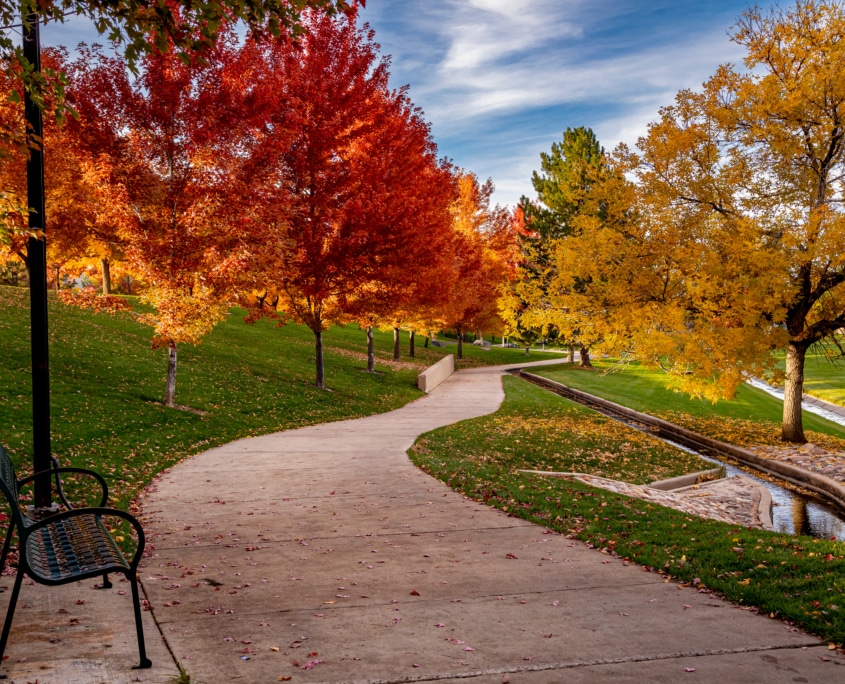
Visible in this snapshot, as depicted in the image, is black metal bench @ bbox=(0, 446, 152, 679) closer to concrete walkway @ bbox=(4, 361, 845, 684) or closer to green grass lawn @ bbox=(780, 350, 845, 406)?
concrete walkway @ bbox=(4, 361, 845, 684)

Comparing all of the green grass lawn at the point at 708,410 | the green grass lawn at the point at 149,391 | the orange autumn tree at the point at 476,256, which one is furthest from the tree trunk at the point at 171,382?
the orange autumn tree at the point at 476,256

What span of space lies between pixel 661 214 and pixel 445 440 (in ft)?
25.5

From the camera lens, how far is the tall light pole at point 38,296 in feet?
20.1

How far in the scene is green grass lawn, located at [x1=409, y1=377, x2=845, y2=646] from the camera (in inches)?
211

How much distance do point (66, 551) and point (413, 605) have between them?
237 centimetres

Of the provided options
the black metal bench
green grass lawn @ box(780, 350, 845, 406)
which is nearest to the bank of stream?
the black metal bench

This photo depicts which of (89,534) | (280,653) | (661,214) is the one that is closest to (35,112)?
(89,534)

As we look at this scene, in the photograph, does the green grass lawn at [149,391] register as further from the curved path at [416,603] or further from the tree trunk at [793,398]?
the tree trunk at [793,398]

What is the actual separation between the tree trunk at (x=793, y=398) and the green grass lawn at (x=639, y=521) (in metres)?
3.48

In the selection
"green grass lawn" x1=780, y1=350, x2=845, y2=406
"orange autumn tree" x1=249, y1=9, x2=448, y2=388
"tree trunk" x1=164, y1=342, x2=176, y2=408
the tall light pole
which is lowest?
"green grass lawn" x1=780, y1=350, x2=845, y2=406

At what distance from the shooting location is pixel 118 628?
4.29 metres

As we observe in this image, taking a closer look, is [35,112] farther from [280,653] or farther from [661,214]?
[661,214]

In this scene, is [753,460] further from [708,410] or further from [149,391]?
[149,391]

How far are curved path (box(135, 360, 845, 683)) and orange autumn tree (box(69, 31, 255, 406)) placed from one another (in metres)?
6.23
